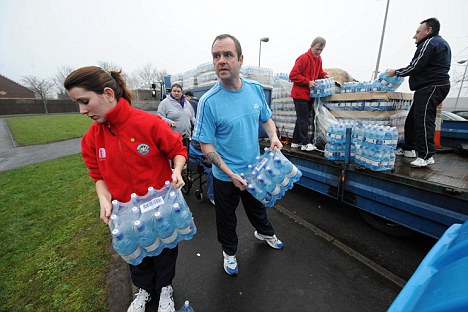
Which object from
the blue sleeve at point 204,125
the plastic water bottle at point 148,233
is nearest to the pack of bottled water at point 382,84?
the blue sleeve at point 204,125

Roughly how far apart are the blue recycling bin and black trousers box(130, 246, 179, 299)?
1728 mm

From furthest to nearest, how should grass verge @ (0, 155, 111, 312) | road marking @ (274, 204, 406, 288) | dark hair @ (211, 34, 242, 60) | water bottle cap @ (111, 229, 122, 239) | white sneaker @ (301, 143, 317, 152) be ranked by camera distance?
white sneaker @ (301, 143, 317, 152), road marking @ (274, 204, 406, 288), grass verge @ (0, 155, 111, 312), dark hair @ (211, 34, 242, 60), water bottle cap @ (111, 229, 122, 239)

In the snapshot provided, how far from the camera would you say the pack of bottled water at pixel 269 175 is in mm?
2271

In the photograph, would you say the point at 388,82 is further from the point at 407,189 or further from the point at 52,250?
the point at 52,250

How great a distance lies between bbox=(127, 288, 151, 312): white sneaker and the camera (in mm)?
2151

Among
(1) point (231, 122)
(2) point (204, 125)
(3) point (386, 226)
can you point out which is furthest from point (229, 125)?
(3) point (386, 226)

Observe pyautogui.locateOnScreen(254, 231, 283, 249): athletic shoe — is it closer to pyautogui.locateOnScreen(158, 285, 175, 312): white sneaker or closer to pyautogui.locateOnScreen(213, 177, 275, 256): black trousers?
pyautogui.locateOnScreen(213, 177, 275, 256): black trousers

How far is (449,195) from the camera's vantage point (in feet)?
7.34

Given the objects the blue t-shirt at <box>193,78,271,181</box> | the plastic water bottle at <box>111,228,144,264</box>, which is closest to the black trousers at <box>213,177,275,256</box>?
the blue t-shirt at <box>193,78,271,181</box>

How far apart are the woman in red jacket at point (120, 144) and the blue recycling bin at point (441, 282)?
1.52 metres

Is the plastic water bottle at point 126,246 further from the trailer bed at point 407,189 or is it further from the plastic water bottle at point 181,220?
the trailer bed at point 407,189

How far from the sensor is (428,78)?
10.7ft

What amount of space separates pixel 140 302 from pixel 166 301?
0.88ft

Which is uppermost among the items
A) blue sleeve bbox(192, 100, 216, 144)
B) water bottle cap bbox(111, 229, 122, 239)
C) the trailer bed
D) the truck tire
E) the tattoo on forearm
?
blue sleeve bbox(192, 100, 216, 144)
